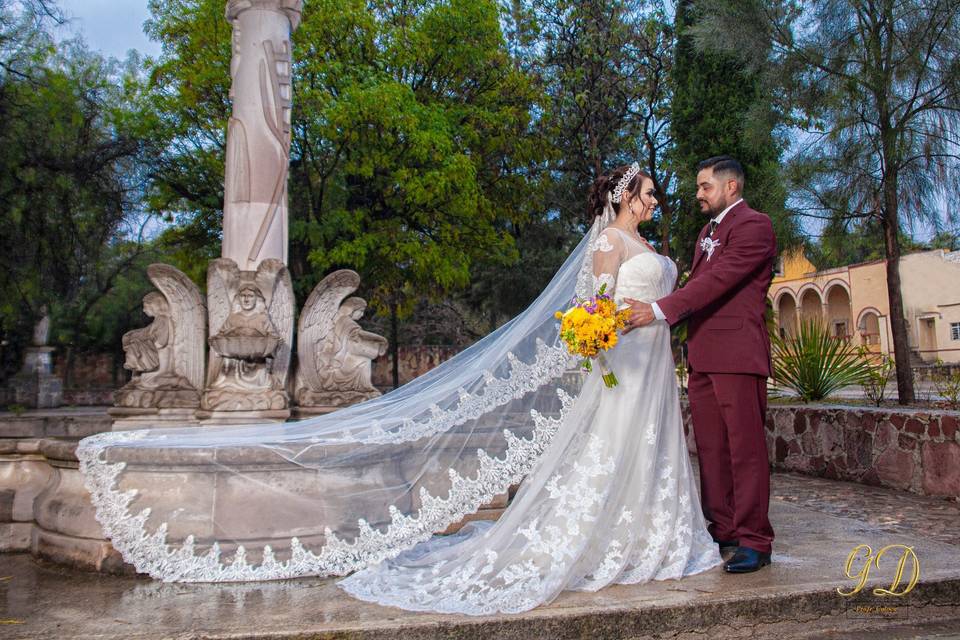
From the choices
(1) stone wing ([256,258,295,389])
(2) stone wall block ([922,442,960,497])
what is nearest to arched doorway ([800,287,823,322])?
(2) stone wall block ([922,442,960,497])

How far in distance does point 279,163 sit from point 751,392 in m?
4.54

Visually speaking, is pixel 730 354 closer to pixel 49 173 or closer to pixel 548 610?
pixel 548 610

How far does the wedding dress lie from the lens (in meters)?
4.00

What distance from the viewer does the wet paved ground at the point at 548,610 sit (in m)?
3.26

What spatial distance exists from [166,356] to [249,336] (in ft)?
4.02

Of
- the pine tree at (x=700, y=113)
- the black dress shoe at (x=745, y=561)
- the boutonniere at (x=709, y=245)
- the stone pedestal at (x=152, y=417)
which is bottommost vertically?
the black dress shoe at (x=745, y=561)

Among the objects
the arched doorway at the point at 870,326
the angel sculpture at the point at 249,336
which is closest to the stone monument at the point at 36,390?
the angel sculpture at the point at 249,336

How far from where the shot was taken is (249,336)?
19.2 ft

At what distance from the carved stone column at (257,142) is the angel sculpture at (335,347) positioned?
531mm

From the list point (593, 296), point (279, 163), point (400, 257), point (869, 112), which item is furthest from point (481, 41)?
point (593, 296)

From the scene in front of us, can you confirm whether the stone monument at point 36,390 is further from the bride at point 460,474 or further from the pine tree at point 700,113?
the bride at point 460,474

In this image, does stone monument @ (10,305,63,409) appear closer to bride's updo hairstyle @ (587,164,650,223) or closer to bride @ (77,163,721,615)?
bride @ (77,163,721,615)

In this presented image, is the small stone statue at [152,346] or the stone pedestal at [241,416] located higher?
the small stone statue at [152,346]

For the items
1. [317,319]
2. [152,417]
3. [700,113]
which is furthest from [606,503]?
[700,113]
